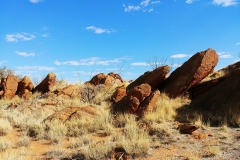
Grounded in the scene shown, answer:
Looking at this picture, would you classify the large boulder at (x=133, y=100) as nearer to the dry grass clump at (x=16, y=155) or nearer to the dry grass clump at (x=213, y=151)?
the dry grass clump at (x=213, y=151)

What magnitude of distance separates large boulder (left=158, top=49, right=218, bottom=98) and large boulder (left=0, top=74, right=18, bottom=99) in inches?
519

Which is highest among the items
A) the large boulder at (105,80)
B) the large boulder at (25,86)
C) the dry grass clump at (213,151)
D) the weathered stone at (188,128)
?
the large boulder at (105,80)

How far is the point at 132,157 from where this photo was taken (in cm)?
637

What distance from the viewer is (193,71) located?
1259 cm

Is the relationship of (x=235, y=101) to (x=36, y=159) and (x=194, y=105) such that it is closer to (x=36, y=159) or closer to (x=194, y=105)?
(x=194, y=105)

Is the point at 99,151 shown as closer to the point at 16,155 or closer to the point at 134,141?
the point at 134,141

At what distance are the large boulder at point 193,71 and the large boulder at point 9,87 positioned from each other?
13.2 meters

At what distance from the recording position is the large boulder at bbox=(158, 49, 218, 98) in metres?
12.5

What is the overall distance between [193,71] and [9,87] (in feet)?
50.2

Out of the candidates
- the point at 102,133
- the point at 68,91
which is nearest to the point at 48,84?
the point at 68,91

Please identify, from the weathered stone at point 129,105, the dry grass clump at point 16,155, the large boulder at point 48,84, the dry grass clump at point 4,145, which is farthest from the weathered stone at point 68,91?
the dry grass clump at point 16,155

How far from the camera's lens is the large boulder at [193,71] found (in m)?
12.5

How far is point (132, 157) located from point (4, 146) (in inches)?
167

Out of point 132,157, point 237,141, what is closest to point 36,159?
point 132,157
